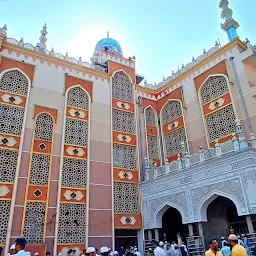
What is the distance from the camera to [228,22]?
14.0 metres

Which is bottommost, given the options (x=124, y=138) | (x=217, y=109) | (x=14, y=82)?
(x=124, y=138)

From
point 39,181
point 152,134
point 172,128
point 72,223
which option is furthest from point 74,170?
point 172,128

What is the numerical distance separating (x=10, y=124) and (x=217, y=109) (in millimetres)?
9116

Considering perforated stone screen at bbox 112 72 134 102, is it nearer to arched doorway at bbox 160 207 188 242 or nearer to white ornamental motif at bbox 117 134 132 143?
white ornamental motif at bbox 117 134 132 143

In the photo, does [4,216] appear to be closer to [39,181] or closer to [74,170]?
[39,181]

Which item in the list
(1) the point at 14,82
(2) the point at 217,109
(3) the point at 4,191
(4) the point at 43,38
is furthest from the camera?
(4) the point at 43,38

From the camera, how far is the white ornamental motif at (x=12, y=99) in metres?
11.6

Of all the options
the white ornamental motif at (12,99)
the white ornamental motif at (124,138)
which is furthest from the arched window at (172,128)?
the white ornamental motif at (12,99)

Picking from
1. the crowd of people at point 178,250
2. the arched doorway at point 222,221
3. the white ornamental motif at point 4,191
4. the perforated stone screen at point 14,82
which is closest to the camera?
the crowd of people at point 178,250

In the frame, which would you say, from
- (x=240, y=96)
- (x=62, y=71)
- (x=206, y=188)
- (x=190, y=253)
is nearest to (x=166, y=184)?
(x=206, y=188)

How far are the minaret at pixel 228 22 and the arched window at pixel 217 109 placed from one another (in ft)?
8.03

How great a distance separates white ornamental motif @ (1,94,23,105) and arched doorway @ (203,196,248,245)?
927 centimetres

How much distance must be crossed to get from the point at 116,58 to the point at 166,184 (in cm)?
796

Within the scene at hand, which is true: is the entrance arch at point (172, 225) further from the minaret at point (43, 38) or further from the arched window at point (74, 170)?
the minaret at point (43, 38)
